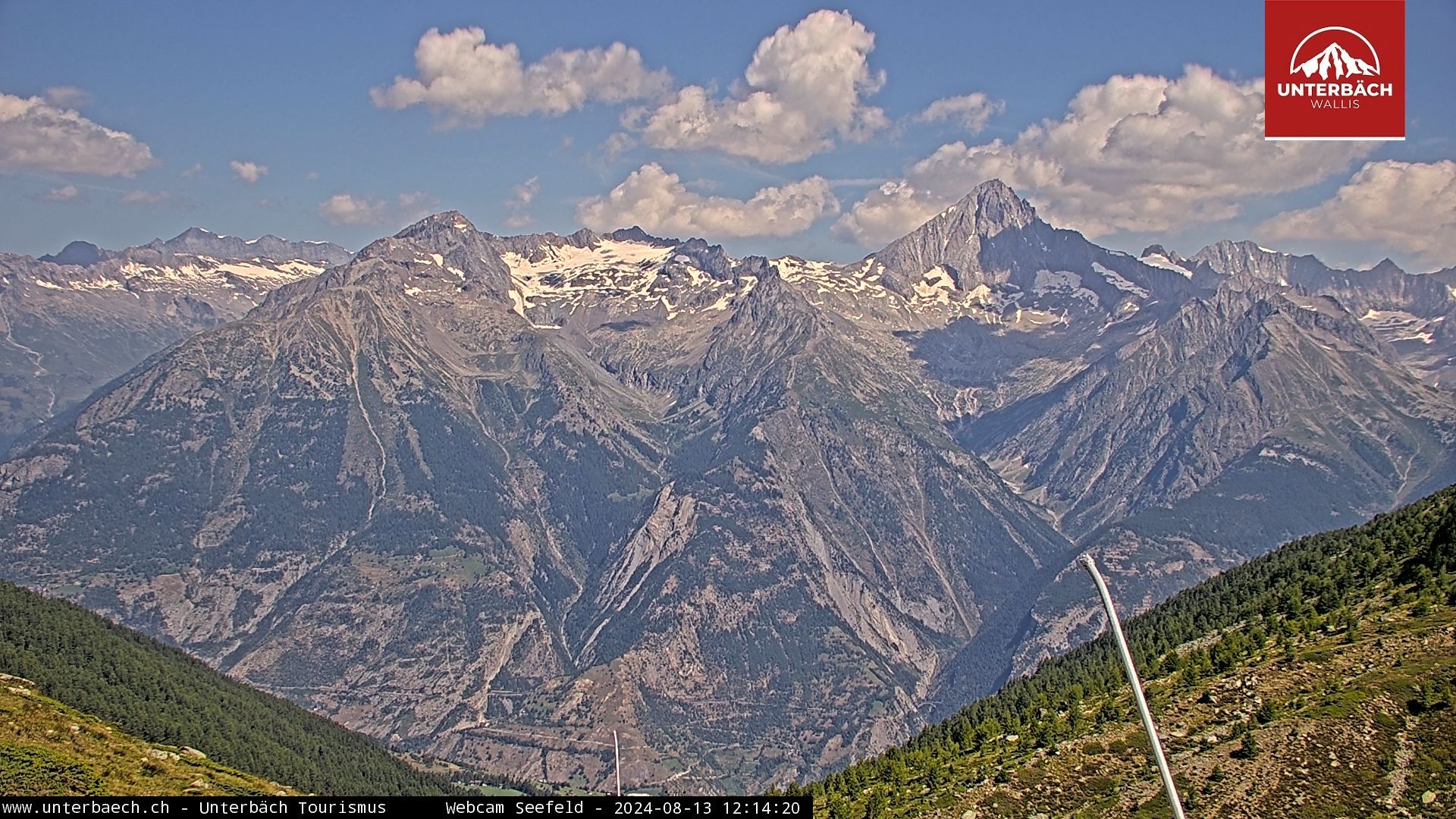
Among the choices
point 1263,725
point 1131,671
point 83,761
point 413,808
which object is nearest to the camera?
point 1131,671

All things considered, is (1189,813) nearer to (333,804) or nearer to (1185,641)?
(333,804)

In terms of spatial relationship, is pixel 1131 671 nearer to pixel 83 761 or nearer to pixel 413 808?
pixel 413 808

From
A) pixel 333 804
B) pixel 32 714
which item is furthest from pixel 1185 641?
pixel 32 714

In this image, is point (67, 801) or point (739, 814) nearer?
point (739, 814)

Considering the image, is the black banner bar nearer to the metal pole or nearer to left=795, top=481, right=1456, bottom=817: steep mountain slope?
left=795, top=481, right=1456, bottom=817: steep mountain slope

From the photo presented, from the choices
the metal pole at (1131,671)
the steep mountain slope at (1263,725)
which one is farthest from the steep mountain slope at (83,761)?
the metal pole at (1131,671)

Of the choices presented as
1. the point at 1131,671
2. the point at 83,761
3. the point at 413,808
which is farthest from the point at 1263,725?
the point at 83,761
